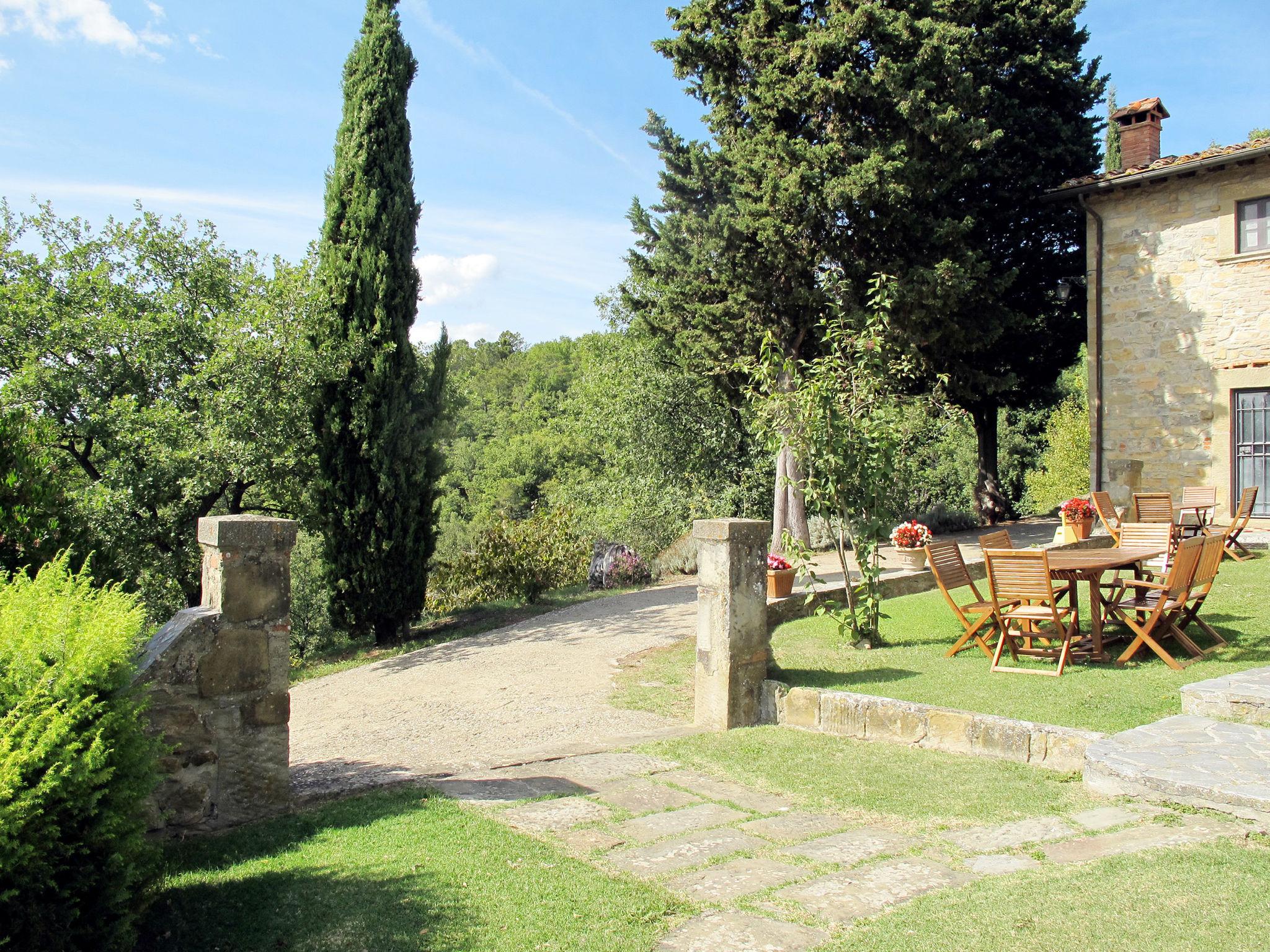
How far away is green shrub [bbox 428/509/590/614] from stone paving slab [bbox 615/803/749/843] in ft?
32.6

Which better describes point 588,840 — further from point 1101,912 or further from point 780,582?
point 780,582

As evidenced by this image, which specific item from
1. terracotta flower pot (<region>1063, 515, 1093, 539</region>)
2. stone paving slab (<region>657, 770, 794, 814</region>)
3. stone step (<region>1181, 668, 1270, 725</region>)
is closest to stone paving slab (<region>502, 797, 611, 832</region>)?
stone paving slab (<region>657, 770, 794, 814</region>)

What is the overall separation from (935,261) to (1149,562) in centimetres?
667

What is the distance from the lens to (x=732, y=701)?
20.8 ft

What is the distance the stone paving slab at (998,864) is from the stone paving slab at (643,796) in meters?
1.50

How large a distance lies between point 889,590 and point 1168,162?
9.50m

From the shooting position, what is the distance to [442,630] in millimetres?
13055

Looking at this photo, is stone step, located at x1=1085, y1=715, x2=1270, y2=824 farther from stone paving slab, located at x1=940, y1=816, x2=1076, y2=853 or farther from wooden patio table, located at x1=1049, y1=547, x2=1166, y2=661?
wooden patio table, located at x1=1049, y1=547, x2=1166, y2=661

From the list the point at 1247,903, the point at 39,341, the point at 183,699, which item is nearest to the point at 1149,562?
the point at 1247,903

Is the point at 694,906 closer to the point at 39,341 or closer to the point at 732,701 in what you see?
the point at 732,701

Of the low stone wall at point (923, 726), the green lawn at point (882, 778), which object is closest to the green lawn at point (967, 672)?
the low stone wall at point (923, 726)

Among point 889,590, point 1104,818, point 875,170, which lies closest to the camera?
point 1104,818

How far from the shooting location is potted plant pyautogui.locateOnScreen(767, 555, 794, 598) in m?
10.6

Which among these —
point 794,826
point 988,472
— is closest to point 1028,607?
point 794,826
